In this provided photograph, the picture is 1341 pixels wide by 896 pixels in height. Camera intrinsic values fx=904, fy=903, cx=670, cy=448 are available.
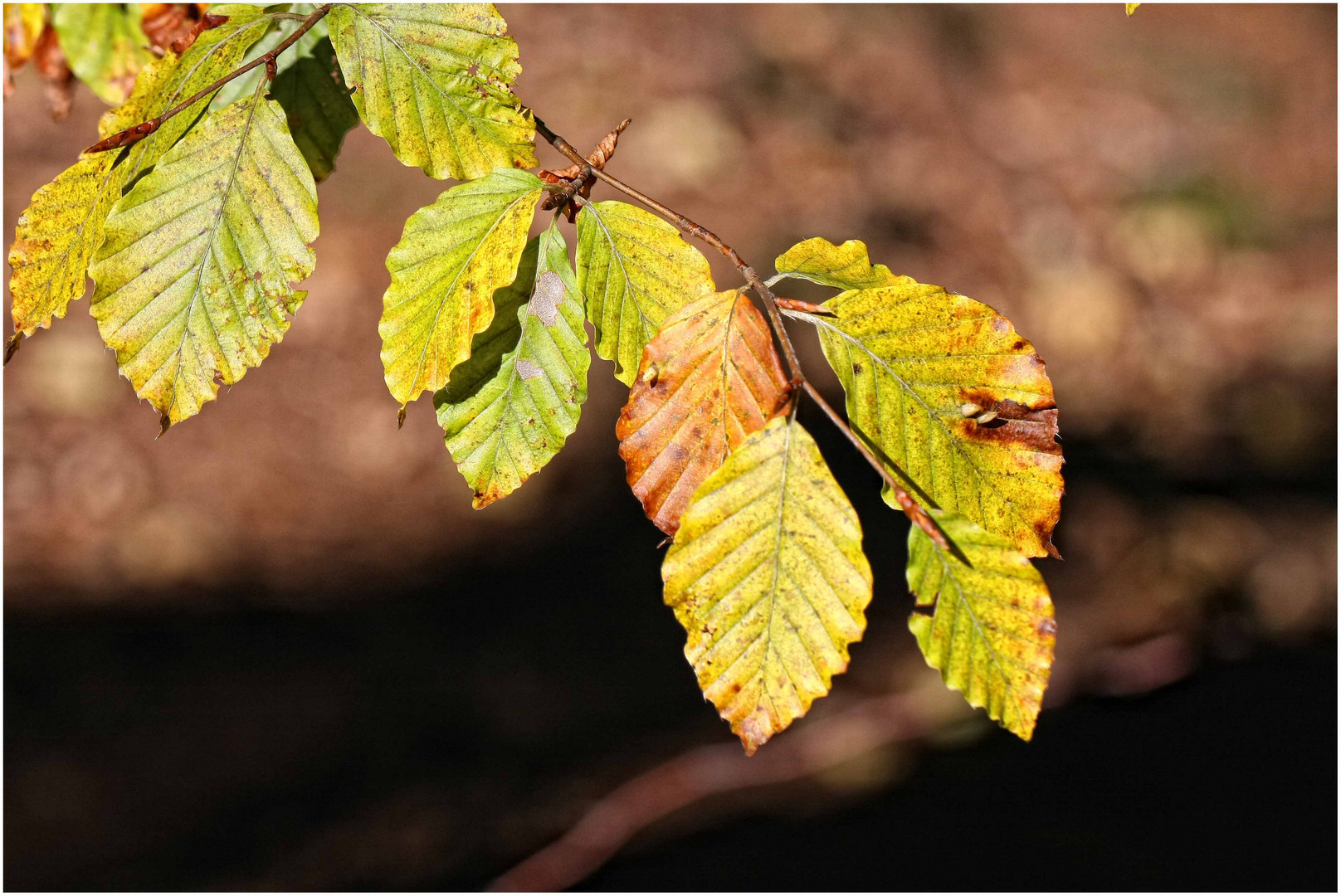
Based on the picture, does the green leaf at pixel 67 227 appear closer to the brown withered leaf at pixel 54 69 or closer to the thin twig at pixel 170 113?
the thin twig at pixel 170 113

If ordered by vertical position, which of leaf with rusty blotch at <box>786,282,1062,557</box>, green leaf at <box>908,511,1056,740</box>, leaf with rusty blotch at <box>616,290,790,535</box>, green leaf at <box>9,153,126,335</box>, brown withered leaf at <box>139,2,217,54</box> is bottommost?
green leaf at <box>908,511,1056,740</box>

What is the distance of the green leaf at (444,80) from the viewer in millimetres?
591

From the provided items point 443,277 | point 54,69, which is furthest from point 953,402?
point 54,69

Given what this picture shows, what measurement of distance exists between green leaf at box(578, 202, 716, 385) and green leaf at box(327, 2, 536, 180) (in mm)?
70

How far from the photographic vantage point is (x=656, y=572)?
271cm

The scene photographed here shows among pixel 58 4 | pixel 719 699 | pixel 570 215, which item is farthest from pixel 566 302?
pixel 58 4

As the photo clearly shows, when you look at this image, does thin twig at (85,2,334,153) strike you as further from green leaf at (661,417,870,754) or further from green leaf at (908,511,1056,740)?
green leaf at (908,511,1056,740)

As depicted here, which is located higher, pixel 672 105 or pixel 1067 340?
pixel 672 105

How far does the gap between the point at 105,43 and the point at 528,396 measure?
646 mm

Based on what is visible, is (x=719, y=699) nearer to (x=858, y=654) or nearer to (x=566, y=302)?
(x=566, y=302)

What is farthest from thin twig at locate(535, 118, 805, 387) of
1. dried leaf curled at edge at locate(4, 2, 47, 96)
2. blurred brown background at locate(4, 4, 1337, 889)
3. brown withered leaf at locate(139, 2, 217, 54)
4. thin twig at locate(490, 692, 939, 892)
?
thin twig at locate(490, 692, 939, 892)

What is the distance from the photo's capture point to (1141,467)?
3.33m

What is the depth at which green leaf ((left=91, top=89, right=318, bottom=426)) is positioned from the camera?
1.88 ft

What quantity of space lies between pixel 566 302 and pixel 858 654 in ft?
8.22
